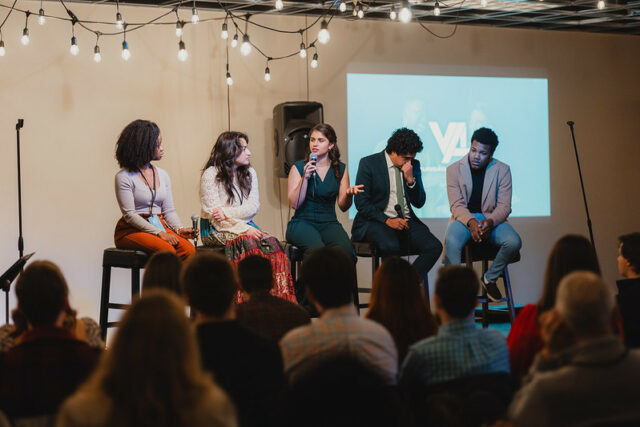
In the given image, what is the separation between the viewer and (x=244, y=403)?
1899 millimetres

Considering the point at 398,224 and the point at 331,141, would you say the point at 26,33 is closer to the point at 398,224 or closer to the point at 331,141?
the point at 331,141

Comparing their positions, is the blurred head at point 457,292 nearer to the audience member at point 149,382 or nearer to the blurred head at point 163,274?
the audience member at point 149,382

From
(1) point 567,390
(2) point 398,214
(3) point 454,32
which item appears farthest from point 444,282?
(3) point 454,32

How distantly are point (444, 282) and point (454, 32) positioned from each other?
16.2 feet

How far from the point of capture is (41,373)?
5.98 ft

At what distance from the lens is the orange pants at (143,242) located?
445cm

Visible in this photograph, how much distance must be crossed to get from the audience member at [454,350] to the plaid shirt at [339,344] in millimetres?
75

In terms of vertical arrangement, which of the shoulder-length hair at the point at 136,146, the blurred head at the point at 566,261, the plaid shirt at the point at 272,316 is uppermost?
the shoulder-length hair at the point at 136,146

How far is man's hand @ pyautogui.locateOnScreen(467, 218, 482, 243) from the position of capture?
5.05 meters

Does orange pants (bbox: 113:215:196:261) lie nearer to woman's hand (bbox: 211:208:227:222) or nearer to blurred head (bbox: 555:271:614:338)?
woman's hand (bbox: 211:208:227:222)

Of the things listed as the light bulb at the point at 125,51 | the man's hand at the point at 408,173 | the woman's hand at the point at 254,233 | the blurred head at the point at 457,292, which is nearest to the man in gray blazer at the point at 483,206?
the man's hand at the point at 408,173

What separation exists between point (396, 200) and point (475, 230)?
1.99 feet

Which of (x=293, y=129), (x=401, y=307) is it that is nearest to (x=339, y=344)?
(x=401, y=307)

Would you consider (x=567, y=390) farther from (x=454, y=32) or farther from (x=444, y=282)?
(x=454, y=32)
